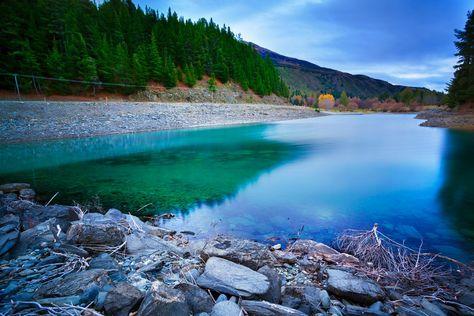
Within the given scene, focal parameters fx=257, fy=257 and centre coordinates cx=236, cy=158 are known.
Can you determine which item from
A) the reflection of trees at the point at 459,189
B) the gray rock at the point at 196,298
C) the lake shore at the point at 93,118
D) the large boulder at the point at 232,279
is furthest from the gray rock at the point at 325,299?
A: the lake shore at the point at 93,118

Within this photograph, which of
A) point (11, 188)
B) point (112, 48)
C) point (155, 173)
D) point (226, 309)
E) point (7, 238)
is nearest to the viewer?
point (226, 309)

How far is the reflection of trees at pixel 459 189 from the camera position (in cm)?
688

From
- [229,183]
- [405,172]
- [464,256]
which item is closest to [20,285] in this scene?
[464,256]

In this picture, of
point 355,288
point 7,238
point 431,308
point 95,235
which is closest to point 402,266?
point 431,308

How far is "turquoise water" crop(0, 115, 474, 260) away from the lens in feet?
21.9

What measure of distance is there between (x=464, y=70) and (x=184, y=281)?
49.1 meters

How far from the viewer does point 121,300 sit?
2.57m

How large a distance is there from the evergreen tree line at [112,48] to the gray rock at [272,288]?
4190 cm

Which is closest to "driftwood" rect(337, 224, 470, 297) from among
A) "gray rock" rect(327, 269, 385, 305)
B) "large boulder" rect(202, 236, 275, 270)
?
"gray rock" rect(327, 269, 385, 305)

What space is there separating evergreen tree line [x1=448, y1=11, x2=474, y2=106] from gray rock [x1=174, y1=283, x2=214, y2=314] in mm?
43531

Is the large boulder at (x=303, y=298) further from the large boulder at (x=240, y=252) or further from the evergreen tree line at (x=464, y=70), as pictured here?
the evergreen tree line at (x=464, y=70)

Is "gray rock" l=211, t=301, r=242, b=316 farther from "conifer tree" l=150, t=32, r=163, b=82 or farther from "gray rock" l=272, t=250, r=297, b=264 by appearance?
"conifer tree" l=150, t=32, r=163, b=82

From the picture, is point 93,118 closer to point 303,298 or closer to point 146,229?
point 146,229

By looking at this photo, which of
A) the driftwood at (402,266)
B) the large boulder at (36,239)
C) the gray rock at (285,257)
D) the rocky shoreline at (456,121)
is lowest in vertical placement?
the driftwood at (402,266)
